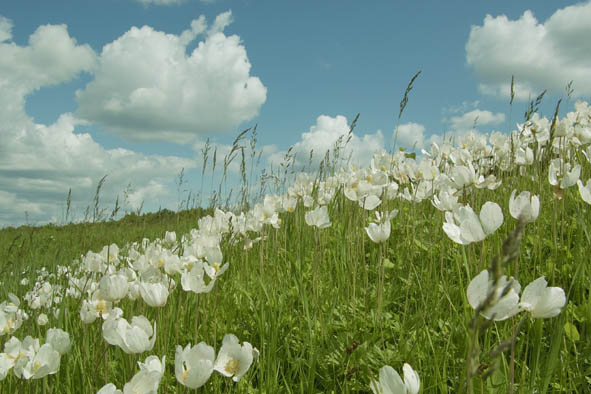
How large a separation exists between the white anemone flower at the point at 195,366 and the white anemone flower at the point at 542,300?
95 cm

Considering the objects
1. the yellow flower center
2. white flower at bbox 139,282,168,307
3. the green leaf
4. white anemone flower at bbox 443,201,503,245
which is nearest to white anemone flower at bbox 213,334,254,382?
the yellow flower center

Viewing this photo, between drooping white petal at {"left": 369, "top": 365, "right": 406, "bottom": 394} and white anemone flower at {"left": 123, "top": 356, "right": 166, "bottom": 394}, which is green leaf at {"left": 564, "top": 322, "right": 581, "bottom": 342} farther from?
white anemone flower at {"left": 123, "top": 356, "right": 166, "bottom": 394}

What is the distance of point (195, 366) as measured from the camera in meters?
1.22

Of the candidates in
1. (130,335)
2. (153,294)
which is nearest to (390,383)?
(130,335)

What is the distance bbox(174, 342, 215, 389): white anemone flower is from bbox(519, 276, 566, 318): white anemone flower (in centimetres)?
95

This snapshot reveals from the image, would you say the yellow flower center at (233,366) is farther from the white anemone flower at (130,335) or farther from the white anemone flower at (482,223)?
the white anemone flower at (482,223)

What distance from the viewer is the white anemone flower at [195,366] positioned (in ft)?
3.99

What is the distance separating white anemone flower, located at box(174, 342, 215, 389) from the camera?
1.22 metres

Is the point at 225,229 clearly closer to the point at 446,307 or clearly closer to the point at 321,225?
the point at 321,225

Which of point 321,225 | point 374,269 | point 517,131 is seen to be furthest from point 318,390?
point 517,131

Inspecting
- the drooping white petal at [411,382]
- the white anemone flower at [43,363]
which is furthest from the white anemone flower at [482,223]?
the white anemone flower at [43,363]

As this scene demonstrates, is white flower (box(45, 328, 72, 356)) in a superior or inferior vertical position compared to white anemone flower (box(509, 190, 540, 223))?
inferior

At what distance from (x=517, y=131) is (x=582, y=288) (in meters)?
2.39

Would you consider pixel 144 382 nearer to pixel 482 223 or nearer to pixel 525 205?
pixel 482 223
